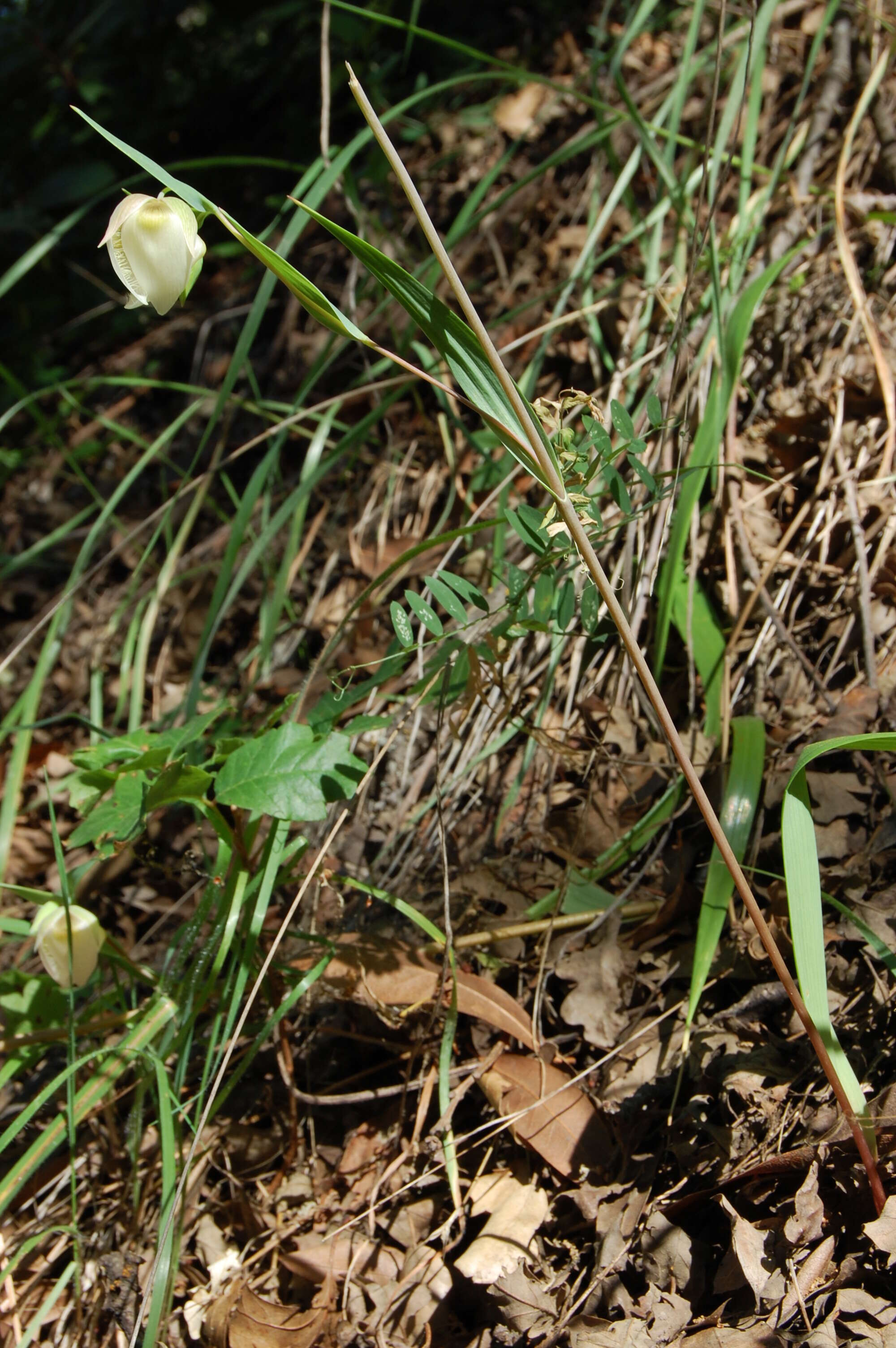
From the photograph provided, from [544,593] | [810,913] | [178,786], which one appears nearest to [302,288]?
[544,593]

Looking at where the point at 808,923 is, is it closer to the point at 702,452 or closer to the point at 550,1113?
the point at 550,1113

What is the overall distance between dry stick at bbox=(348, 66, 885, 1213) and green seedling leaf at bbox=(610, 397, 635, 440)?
23 cm

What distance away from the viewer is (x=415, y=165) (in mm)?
2547

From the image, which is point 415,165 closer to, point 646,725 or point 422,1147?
point 646,725

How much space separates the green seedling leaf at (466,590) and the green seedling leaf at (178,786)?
376mm

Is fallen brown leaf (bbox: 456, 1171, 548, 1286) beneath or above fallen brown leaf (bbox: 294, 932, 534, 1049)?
beneath

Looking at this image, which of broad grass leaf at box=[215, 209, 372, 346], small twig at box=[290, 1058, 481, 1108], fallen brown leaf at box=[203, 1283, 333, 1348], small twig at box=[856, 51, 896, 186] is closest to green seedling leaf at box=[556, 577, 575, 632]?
broad grass leaf at box=[215, 209, 372, 346]

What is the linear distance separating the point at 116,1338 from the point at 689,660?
120 centimetres

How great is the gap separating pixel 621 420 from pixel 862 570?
1.83 ft

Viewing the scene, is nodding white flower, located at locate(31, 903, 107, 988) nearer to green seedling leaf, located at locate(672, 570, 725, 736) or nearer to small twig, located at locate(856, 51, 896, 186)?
green seedling leaf, located at locate(672, 570, 725, 736)

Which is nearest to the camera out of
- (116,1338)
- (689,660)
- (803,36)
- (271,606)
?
(116,1338)

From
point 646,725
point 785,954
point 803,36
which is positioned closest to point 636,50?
point 803,36

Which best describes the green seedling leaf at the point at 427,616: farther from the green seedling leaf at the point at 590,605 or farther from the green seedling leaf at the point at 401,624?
the green seedling leaf at the point at 590,605

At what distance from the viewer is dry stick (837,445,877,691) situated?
1311mm
